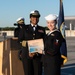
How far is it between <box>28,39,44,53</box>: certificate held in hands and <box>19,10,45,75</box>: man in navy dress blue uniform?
272 millimetres

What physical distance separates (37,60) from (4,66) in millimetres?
2109

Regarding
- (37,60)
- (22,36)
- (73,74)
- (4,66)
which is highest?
(22,36)

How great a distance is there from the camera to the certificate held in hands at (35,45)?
6.17 meters

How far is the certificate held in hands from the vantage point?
6168 millimetres

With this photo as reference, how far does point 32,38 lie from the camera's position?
6734 mm

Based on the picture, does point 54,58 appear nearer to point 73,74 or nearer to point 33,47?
point 33,47

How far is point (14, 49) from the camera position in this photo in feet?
26.9

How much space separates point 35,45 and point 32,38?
511mm

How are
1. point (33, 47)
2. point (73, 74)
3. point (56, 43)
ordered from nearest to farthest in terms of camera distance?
point (56, 43) → point (33, 47) → point (73, 74)

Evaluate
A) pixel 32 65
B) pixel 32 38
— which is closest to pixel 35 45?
pixel 32 38

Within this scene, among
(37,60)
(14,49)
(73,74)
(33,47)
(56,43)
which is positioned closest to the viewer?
(56,43)

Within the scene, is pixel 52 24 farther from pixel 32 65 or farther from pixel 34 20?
pixel 32 65

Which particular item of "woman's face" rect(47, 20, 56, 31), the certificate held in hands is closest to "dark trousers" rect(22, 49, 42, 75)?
the certificate held in hands

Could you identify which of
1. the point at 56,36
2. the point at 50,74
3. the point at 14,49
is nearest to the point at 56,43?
the point at 56,36
